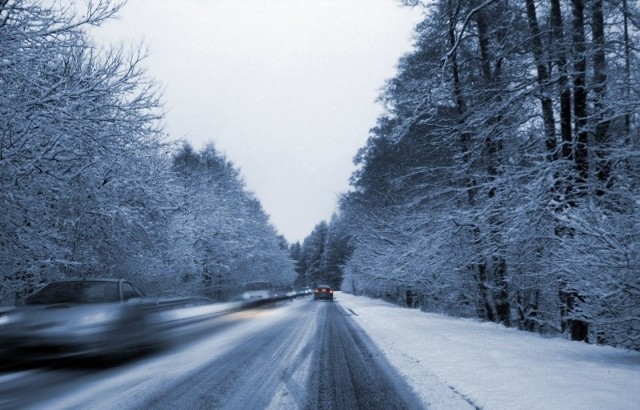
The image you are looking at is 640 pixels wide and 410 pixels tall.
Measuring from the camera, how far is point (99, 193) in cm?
1341

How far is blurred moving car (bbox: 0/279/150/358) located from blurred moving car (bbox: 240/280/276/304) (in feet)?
61.3

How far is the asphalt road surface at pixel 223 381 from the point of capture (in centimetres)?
509

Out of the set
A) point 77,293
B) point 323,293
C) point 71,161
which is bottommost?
point 323,293

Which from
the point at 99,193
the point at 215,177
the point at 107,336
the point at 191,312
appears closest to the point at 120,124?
the point at 99,193

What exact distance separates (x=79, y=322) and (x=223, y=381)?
2551 mm

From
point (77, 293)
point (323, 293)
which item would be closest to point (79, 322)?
point (77, 293)

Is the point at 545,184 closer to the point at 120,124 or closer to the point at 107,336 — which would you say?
the point at 107,336

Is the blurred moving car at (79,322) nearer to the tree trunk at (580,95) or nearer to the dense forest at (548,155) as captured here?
the dense forest at (548,155)

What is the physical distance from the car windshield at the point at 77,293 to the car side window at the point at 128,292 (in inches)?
6.9

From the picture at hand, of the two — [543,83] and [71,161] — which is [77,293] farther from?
[543,83]

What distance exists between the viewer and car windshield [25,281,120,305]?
788cm

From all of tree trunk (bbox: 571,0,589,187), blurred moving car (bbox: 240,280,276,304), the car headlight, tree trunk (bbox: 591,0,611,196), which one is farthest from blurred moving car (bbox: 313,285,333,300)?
the car headlight

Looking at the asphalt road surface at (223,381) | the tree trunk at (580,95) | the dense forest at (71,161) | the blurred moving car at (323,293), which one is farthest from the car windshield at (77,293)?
the blurred moving car at (323,293)

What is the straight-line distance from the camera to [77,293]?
316 inches
